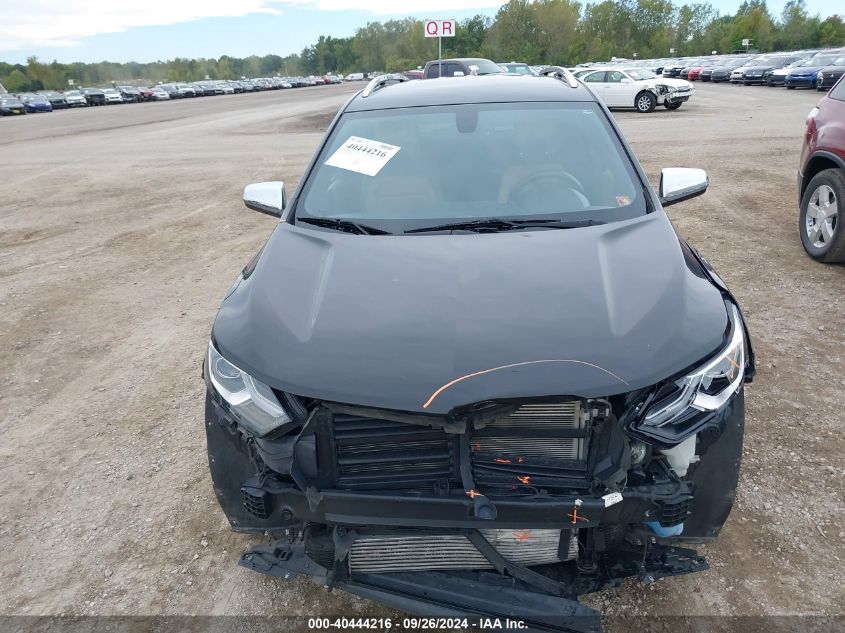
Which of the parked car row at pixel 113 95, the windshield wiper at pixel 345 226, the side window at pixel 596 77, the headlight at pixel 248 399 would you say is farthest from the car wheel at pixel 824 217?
the parked car row at pixel 113 95

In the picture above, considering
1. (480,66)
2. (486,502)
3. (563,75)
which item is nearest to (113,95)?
(480,66)

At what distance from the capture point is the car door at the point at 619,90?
20.9 meters

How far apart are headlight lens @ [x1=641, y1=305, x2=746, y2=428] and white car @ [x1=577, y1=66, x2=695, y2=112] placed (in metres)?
20.1

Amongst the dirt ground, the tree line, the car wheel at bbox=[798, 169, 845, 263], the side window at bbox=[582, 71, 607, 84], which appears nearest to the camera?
the dirt ground

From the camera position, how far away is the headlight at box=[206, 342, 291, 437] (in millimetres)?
1960

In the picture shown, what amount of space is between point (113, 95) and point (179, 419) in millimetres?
56593

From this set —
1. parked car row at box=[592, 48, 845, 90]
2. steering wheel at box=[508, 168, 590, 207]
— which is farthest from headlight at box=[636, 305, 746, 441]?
parked car row at box=[592, 48, 845, 90]

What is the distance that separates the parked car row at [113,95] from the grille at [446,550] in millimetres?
46127

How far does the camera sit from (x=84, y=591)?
2.50m

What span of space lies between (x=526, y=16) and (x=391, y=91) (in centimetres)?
10602

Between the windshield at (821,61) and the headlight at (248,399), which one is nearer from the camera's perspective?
the headlight at (248,399)

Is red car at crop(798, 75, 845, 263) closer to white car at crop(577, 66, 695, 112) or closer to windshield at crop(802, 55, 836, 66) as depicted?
white car at crop(577, 66, 695, 112)

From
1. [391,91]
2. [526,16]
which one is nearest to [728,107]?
[391,91]

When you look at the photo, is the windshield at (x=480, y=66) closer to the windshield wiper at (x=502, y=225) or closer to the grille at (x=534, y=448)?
the windshield wiper at (x=502, y=225)
